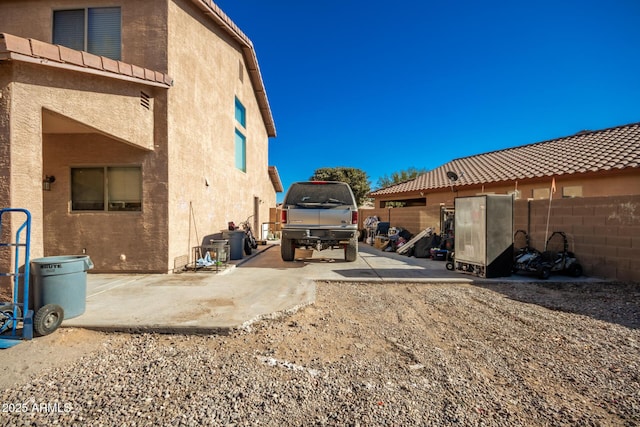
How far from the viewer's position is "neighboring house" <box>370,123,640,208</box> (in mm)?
9836

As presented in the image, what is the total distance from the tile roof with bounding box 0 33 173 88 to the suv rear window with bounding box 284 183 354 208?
4.25 metres

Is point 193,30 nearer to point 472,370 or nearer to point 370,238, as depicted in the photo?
point 472,370

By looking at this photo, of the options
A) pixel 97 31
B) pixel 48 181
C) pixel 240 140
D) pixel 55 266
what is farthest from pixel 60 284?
pixel 240 140

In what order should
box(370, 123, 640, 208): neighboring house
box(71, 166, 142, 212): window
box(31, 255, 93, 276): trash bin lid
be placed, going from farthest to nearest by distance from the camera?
box(370, 123, 640, 208): neighboring house < box(71, 166, 142, 212): window < box(31, 255, 93, 276): trash bin lid

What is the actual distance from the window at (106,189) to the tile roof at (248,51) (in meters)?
5.22

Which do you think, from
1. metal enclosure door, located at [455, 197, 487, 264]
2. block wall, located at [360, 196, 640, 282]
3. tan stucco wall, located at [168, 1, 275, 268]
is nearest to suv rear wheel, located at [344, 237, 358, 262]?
metal enclosure door, located at [455, 197, 487, 264]

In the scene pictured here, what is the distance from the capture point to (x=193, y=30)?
882 centimetres

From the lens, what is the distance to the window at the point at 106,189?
7523 mm

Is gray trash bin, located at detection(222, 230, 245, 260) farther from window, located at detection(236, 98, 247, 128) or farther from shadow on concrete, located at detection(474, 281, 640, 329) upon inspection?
shadow on concrete, located at detection(474, 281, 640, 329)

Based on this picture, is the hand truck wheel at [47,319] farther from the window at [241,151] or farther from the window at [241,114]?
the window at [241,114]

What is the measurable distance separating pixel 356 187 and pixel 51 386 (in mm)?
44597

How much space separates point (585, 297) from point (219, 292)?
23.1 feet

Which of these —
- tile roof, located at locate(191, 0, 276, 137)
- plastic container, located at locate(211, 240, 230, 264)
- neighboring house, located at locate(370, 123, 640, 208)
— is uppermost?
tile roof, located at locate(191, 0, 276, 137)

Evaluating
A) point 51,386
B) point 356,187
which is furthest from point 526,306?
point 356,187
